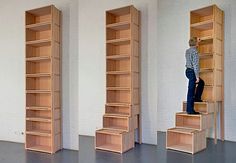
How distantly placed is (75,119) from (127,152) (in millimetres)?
940

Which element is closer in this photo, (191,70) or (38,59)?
(191,70)

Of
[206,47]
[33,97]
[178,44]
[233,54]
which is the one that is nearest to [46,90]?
[33,97]

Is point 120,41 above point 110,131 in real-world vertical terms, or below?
above

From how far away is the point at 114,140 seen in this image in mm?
3734

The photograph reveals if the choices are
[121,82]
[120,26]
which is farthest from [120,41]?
[121,82]

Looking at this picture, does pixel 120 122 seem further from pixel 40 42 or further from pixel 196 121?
pixel 40 42

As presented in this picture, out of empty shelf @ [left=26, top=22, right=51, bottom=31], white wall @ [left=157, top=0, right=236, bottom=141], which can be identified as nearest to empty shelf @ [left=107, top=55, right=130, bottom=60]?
empty shelf @ [left=26, top=22, right=51, bottom=31]

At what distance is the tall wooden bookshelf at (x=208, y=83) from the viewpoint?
3343mm

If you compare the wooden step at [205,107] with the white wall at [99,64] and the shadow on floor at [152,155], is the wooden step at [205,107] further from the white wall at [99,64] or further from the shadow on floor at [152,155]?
the white wall at [99,64]

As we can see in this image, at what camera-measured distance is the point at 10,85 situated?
4.18 m

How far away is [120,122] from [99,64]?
1119 millimetres

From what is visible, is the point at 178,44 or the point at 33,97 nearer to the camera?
the point at 178,44

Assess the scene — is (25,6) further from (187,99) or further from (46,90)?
(187,99)

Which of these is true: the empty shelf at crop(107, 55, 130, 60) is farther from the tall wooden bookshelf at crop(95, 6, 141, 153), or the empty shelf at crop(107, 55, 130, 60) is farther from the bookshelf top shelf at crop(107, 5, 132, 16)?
the bookshelf top shelf at crop(107, 5, 132, 16)
